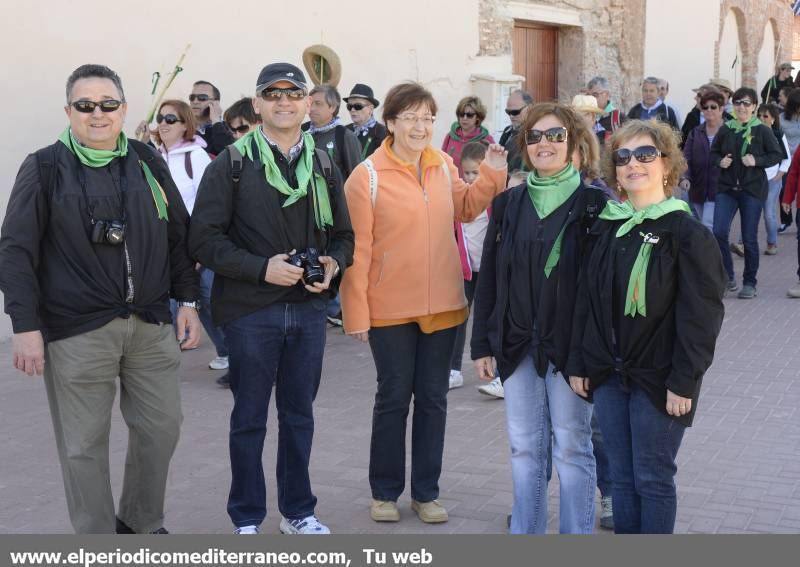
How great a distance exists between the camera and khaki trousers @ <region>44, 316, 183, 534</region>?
153 inches

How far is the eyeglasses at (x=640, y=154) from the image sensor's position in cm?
365

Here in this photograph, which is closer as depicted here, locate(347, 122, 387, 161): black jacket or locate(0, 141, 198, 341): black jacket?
locate(0, 141, 198, 341): black jacket

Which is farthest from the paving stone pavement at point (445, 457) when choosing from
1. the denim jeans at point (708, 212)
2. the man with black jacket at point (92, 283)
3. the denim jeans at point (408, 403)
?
the denim jeans at point (708, 212)

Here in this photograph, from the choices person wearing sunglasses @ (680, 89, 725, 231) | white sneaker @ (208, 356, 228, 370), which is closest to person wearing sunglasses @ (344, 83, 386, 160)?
white sneaker @ (208, 356, 228, 370)

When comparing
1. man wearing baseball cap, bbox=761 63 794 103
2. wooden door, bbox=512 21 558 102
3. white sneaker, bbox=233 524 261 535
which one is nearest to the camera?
white sneaker, bbox=233 524 261 535

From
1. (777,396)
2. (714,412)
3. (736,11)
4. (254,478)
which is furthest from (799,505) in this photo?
(736,11)

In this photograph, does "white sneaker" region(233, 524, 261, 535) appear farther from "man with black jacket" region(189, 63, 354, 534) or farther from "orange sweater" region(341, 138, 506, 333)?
"orange sweater" region(341, 138, 506, 333)

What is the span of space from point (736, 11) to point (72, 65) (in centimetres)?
1782

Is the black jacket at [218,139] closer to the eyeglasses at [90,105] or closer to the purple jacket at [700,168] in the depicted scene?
the eyeglasses at [90,105]

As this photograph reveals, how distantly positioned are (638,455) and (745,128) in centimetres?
723

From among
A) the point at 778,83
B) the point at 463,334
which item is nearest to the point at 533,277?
the point at 463,334

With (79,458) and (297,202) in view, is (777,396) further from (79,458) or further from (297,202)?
(79,458)

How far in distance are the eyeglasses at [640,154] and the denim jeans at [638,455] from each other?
752 millimetres

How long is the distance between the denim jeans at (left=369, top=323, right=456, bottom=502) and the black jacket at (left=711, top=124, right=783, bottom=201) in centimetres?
624
